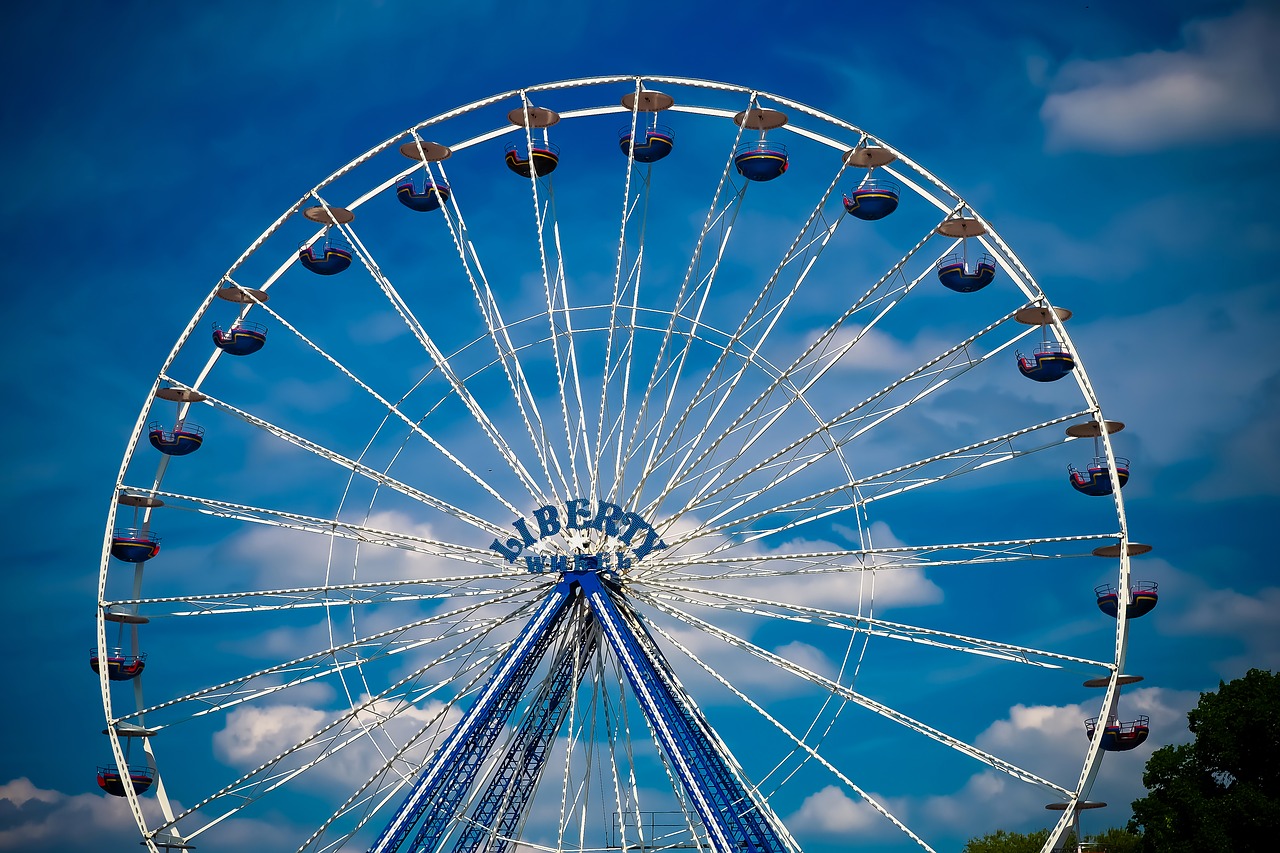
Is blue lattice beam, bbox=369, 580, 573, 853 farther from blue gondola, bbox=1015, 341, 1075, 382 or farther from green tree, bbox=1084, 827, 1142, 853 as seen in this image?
green tree, bbox=1084, 827, 1142, 853

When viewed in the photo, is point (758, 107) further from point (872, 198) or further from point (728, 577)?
point (728, 577)

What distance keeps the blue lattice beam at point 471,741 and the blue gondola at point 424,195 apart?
392 inches

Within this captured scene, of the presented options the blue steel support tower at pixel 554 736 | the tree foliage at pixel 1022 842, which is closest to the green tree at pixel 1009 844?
the tree foliage at pixel 1022 842

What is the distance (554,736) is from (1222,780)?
19.2 meters

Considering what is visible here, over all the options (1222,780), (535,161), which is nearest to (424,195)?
(535,161)

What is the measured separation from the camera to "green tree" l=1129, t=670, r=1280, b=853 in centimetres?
3581

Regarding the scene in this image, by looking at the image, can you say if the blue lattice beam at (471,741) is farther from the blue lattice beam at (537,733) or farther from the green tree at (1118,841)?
the green tree at (1118,841)

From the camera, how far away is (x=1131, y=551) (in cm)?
2933

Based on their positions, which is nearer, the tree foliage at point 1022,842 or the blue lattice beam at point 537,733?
the blue lattice beam at point 537,733

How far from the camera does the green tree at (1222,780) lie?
1410 inches

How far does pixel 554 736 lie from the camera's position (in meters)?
32.2

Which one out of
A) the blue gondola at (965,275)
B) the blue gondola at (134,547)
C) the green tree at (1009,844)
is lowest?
the green tree at (1009,844)

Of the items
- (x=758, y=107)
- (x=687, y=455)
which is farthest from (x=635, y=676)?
(x=758, y=107)

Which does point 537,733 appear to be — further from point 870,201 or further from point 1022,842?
point 1022,842
